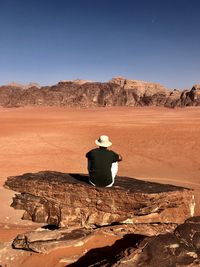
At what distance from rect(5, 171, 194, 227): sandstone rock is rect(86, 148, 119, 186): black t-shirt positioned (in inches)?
8.4

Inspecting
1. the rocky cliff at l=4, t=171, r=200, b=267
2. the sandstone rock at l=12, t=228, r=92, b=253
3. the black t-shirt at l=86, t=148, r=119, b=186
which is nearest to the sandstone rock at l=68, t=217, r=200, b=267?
the rocky cliff at l=4, t=171, r=200, b=267

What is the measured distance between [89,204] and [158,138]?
1748 cm

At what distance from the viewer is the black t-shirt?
7473 millimetres

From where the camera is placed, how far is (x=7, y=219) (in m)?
8.70

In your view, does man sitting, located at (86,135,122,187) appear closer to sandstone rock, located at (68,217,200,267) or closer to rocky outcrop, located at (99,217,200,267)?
sandstone rock, located at (68,217,200,267)

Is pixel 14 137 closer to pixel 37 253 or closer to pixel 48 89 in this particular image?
pixel 37 253

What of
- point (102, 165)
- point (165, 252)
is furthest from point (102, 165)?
point (165, 252)

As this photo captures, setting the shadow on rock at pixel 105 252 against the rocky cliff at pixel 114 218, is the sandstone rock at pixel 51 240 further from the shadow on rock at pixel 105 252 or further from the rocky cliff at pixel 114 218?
the shadow on rock at pixel 105 252

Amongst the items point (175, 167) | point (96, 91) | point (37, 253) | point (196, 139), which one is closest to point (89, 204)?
point (37, 253)

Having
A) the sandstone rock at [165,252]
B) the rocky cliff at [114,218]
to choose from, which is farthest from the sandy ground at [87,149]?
the sandstone rock at [165,252]

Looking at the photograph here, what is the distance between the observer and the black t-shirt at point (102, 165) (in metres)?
7.47

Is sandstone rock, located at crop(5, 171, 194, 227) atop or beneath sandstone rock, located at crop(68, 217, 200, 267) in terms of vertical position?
beneath

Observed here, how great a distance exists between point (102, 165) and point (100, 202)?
761 mm

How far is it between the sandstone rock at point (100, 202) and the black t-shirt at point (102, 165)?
21 cm
